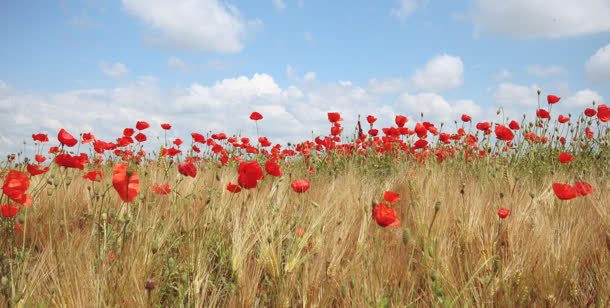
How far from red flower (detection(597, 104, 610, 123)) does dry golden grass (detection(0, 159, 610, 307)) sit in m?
2.49

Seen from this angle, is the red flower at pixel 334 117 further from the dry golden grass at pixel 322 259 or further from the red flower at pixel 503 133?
the dry golden grass at pixel 322 259

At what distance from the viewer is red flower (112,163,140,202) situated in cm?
198

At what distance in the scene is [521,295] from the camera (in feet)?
6.58

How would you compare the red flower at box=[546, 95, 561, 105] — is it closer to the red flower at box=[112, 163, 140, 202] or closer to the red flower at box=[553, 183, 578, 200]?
the red flower at box=[553, 183, 578, 200]

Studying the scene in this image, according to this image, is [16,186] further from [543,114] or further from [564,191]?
[543,114]

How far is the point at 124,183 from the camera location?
202cm

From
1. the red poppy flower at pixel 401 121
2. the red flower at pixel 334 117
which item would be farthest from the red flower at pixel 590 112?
the red flower at pixel 334 117

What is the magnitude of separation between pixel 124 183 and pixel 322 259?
0.90 meters

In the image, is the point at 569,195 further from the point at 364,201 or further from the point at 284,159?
the point at 284,159

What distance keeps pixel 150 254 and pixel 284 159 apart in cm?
427

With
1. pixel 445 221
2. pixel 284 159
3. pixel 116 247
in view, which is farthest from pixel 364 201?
pixel 284 159

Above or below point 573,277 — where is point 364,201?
above

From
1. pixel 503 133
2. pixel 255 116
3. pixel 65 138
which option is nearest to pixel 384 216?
pixel 65 138

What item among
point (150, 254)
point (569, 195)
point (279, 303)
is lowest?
point (279, 303)
